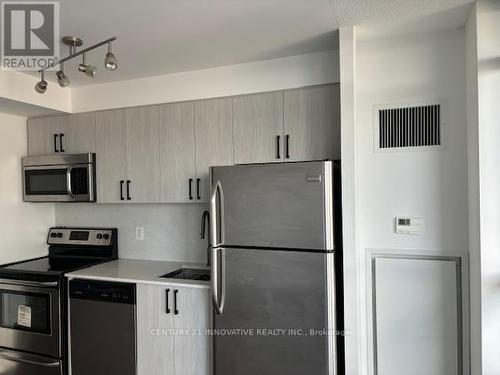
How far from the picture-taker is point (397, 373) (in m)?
2.12

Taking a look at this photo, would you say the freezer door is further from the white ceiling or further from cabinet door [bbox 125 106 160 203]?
the white ceiling

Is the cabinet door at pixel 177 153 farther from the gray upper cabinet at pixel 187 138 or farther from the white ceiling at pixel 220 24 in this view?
the white ceiling at pixel 220 24

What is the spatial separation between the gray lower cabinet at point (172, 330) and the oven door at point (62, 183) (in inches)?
42.2

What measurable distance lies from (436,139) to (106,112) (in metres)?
2.51

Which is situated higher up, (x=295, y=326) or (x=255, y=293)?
(x=255, y=293)

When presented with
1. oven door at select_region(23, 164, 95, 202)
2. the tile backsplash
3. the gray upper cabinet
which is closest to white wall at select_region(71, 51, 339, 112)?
the gray upper cabinet

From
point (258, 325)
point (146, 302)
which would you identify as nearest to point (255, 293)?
point (258, 325)

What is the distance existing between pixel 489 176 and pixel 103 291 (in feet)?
8.14

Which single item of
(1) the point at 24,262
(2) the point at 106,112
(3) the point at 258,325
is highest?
(2) the point at 106,112

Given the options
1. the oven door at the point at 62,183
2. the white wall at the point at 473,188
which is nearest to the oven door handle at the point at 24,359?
the oven door at the point at 62,183

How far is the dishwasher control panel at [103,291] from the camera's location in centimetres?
239

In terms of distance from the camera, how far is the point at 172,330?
2.32 m

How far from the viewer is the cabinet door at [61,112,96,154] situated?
9.65 feet

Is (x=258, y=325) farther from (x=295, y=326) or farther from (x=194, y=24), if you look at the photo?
(x=194, y=24)
